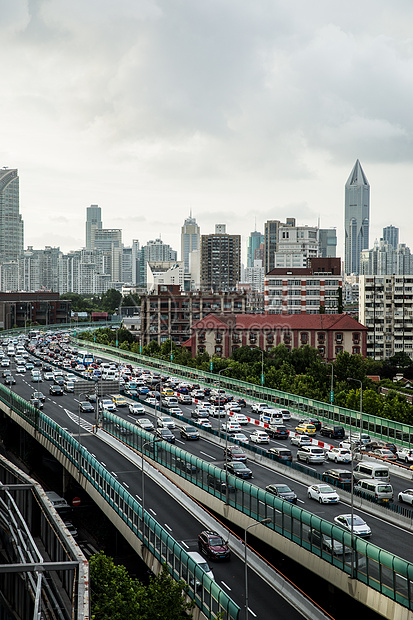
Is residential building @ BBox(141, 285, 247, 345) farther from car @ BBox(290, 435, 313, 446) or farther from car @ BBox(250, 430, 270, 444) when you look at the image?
car @ BBox(290, 435, 313, 446)

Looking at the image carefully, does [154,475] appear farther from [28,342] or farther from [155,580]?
[28,342]

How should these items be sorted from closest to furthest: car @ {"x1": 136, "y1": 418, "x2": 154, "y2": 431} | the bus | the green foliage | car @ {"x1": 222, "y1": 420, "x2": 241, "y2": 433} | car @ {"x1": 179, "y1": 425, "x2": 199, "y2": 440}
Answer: the green foliage < car @ {"x1": 179, "y1": 425, "x2": 199, "y2": 440} < car @ {"x1": 136, "y1": 418, "x2": 154, "y2": 431} < car @ {"x1": 222, "y1": 420, "x2": 241, "y2": 433} < the bus

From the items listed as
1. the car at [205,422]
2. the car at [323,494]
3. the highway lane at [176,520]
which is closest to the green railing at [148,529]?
the highway lane at [176,520]

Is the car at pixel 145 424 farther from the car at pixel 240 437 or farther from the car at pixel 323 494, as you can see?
the car at pixel 323 494

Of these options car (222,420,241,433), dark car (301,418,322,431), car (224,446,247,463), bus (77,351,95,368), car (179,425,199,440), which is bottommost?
bus (77,351,95,368)

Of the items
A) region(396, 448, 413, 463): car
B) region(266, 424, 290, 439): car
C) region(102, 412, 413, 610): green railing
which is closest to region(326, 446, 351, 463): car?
region(396, 448, 413, 463): car

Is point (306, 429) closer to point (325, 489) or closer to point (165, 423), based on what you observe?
point (165, 423)

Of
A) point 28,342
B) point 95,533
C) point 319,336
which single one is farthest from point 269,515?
point 28,342
